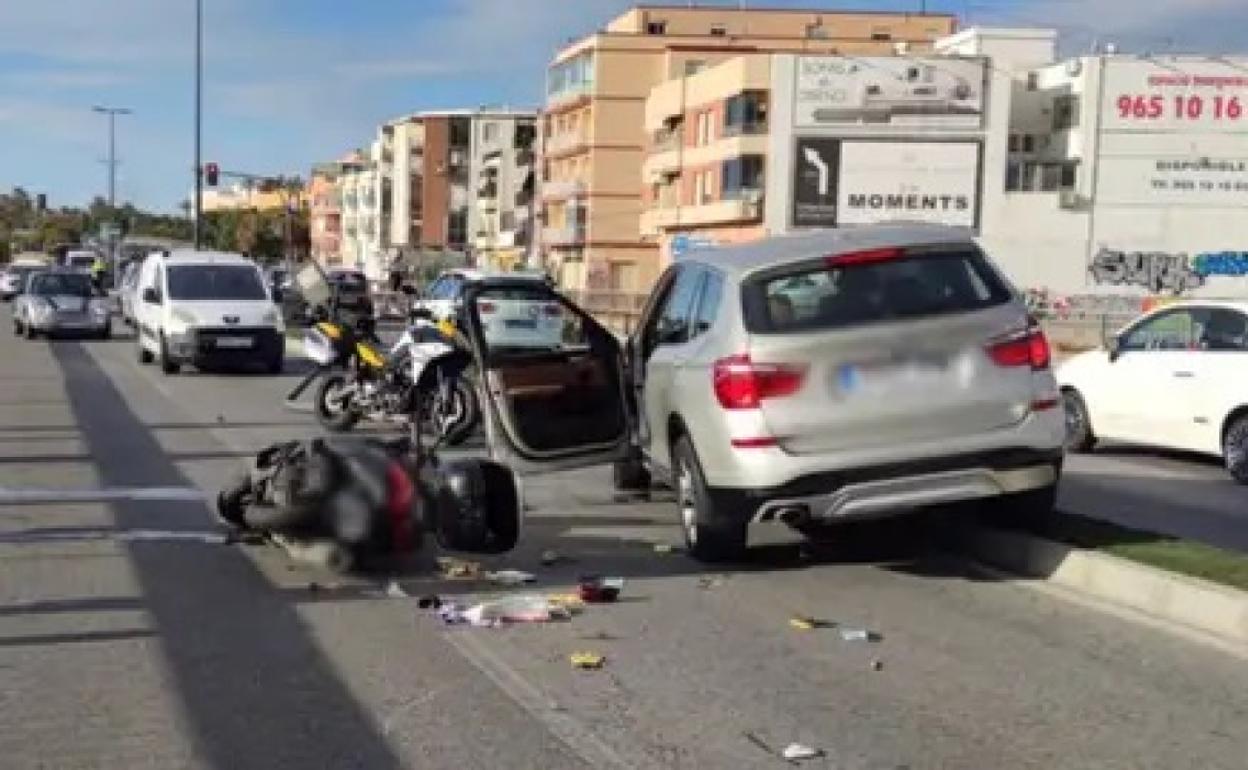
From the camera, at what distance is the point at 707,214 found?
7388 centimetres

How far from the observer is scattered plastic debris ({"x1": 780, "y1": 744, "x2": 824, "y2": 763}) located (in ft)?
17.5

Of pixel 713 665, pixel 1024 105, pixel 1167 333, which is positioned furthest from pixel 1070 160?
pixel 713 665

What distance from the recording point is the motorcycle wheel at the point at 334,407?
55.7 ft

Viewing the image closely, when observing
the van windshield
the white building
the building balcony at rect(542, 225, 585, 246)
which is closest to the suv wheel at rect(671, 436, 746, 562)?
the van windshield

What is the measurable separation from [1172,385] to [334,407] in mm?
8621

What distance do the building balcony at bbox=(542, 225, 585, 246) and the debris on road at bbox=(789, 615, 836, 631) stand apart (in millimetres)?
87219

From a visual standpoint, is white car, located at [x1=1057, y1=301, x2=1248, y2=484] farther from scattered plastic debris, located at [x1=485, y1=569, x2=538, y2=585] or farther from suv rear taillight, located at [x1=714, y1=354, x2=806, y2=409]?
scattered plastic debris, located at [x1=485, y1=569, x2=538, y2=585]

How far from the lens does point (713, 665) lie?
6.65m

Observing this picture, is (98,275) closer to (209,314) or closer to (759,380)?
(209,314)

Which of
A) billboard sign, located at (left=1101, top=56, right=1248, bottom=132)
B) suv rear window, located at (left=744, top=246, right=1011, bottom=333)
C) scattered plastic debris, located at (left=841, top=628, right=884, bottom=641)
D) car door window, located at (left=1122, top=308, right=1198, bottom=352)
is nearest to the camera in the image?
scattered plastic debris, located at (left=841, top=628, right=884, bottom=641)

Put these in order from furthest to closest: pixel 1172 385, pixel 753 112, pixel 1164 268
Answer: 1. pixel 753 112
2. pixel 1164 268
3. pixel 1172 385

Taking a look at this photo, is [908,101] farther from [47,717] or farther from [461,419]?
[47,717]

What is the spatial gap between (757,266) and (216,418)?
33.5 ft

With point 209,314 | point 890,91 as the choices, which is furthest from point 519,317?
point 890,91
